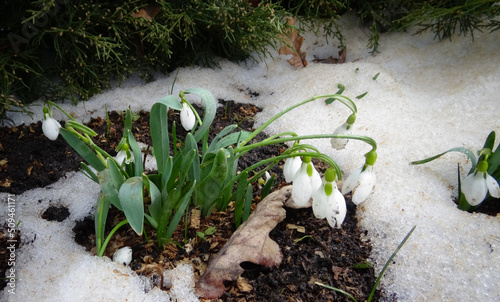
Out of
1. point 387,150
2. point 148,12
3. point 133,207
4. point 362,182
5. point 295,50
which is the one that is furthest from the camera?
point 295,50

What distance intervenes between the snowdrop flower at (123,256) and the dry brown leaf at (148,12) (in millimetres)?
1068

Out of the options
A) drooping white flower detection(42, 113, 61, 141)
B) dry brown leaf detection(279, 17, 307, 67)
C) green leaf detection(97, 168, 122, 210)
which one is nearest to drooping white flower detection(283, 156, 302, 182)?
green leaf detection(97, 168, 122, 210)

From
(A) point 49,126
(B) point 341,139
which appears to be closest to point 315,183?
(B) point 341,139

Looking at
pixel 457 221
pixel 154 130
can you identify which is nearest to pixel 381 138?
pixel 457 221

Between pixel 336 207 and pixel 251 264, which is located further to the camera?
pixel 251 264

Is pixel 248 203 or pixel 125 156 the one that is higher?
pixel 125 156

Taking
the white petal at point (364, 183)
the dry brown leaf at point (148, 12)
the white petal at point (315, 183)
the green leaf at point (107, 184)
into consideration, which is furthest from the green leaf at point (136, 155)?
the dry brown leaf at point (148, 12)

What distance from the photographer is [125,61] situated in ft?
6.13

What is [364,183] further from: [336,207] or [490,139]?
[490,139]

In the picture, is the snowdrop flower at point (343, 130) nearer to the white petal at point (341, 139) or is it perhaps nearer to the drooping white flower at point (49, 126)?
the white petal at point (341, 139)

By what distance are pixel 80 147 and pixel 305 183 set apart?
1.97 feet

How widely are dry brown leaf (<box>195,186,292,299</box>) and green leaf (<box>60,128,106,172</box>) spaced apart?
42 centimetres

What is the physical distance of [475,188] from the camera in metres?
1.13

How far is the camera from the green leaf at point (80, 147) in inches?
41.4
